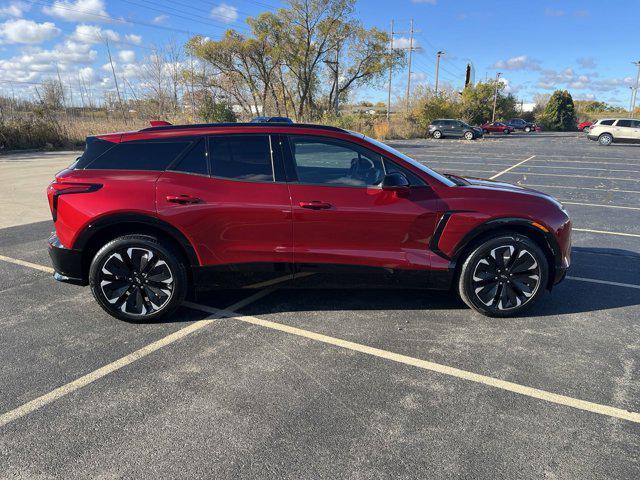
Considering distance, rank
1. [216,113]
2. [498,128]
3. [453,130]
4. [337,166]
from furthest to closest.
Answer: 1. [498,128]
2. [453,130]
3. [216,113]
4. [337,166]

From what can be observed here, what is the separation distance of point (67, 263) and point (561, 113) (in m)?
70.8

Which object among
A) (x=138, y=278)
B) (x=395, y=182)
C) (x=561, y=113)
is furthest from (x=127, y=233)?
(x=561, y=113)

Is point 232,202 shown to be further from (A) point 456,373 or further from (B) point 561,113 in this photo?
(B) point 561,113

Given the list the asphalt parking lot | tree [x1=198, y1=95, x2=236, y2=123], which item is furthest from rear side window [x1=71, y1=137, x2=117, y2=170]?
tree [x1=198, y1=95, x2=236, y2=123]

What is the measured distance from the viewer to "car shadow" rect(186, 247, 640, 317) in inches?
156

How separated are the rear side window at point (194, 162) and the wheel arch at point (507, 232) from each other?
2.29 metres

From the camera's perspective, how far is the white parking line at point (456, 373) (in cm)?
277

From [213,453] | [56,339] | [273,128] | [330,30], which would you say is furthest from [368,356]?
[330,30]

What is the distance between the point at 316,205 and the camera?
3.71 meters

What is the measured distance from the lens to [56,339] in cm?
359

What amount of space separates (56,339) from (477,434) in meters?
3.20

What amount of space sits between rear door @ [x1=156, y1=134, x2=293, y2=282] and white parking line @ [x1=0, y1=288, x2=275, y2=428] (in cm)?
53

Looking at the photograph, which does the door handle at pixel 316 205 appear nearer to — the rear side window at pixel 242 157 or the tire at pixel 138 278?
the rear side window at pixel 242 157

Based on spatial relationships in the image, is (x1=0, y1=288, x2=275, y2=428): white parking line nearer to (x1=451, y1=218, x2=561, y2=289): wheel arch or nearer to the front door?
the front door
